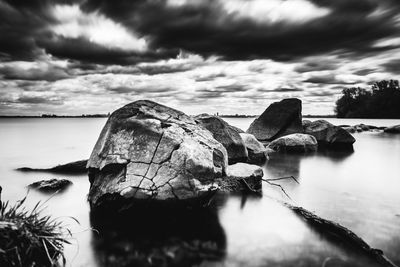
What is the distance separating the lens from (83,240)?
3.73 metres

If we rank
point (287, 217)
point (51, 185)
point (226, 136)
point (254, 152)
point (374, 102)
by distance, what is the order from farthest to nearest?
point (374, 102) < point (254, 152) < point (226, 136) < point (51, 185) < point (287, 217)

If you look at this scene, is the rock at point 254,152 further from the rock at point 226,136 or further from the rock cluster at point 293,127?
the rock cluster at point 293,127

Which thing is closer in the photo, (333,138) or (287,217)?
(287,217)

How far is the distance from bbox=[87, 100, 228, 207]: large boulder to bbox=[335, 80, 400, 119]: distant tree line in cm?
7299

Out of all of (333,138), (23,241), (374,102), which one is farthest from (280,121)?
(374,102)

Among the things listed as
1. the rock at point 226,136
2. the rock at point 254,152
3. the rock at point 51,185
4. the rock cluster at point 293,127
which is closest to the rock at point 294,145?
the rock cluster at point 293,127

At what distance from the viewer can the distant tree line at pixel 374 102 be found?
207 feet

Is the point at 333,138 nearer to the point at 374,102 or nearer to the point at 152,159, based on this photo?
the point at 152,159

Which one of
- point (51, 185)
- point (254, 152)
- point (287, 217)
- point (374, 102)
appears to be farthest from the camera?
point (374, 102)

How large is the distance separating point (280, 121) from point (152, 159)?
567 inches

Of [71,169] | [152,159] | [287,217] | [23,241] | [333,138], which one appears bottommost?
[333,138]

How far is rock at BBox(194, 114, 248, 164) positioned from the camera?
880 cm

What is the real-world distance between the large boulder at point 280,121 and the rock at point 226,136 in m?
9.11

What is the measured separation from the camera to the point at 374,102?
64.9 meters
